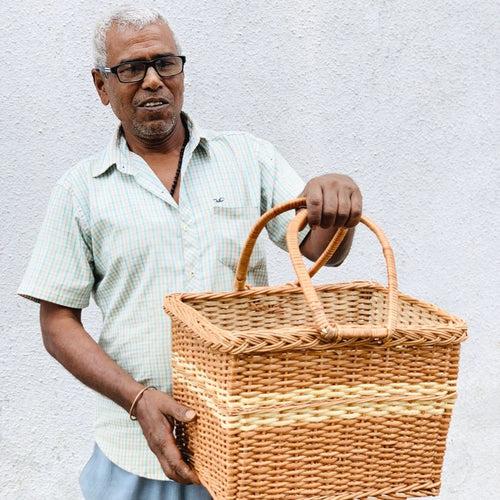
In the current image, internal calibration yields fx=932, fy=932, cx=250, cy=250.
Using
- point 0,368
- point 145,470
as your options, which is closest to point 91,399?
point 0,368

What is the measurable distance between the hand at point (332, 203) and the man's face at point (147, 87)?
391 mm

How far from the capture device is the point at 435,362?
1382 mm

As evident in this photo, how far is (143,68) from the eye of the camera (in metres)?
1.67

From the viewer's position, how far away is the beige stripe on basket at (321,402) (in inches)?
50.9

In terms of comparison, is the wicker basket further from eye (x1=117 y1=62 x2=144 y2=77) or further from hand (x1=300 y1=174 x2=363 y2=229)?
eye (x1=117 y1=62 x2=144 y2=77)

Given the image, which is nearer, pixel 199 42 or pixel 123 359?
pixel 123 359

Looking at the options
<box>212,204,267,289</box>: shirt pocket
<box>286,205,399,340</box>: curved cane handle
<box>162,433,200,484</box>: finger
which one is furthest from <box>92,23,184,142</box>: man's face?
<box>162,433,200,484</box>: finger

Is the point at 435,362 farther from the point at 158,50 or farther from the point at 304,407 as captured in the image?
the point at 158,50

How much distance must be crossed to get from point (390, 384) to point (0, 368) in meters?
1.41

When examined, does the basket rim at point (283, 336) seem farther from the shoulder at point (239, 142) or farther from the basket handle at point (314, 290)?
the shoulder at point (239, 142)

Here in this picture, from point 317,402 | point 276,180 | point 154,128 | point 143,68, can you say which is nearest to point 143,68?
point 143,68

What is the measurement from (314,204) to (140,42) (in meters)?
0.52

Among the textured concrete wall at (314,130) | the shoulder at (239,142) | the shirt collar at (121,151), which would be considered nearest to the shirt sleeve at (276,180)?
the shoulder at (239,142)

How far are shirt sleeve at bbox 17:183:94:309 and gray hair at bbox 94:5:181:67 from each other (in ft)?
0.92
